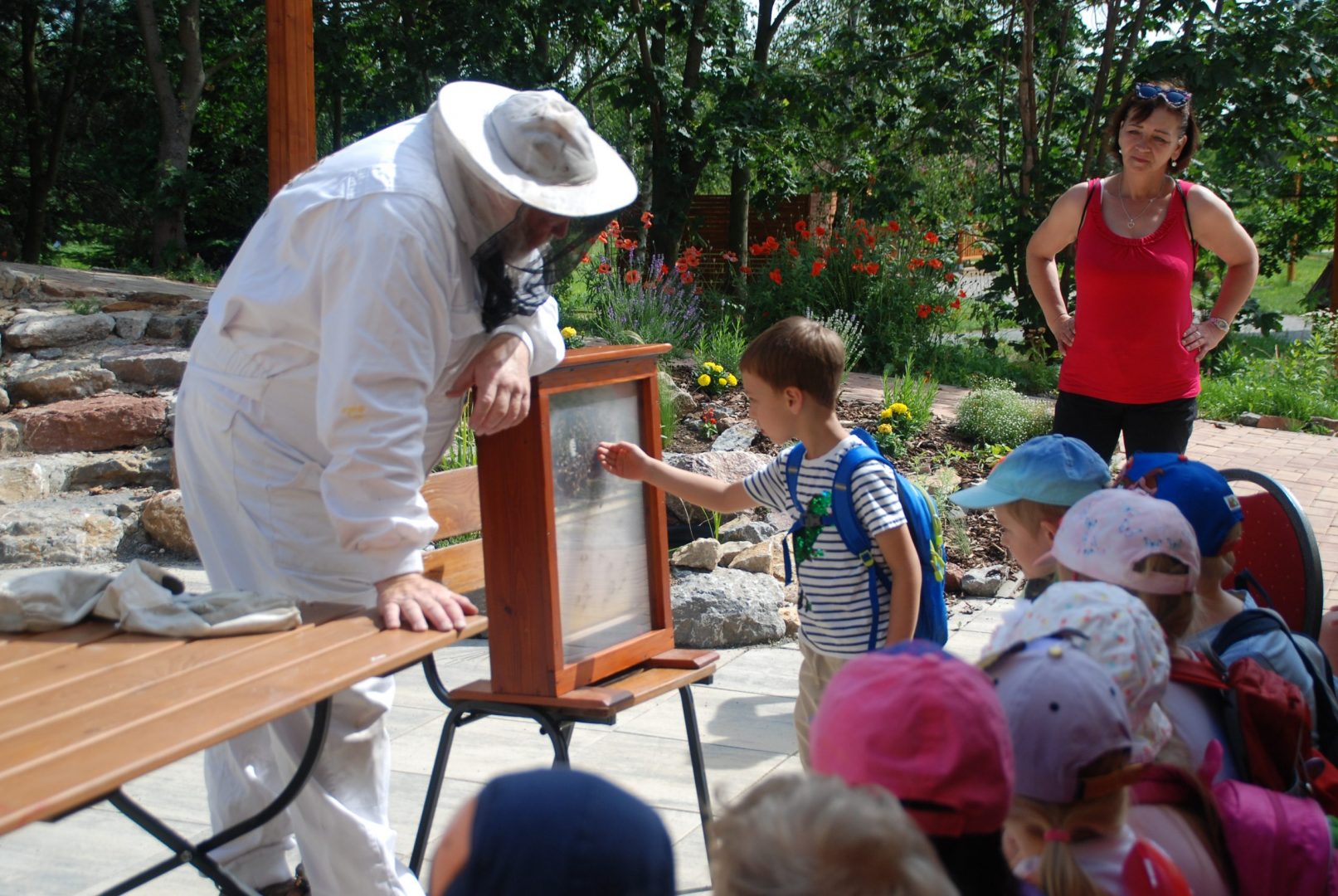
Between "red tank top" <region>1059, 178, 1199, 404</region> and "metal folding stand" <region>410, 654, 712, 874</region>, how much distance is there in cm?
171

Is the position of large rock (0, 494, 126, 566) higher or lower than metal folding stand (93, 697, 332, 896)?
lower

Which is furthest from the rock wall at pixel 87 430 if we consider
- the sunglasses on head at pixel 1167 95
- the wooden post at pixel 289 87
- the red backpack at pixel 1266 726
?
the red backpack at pixel 1266 726

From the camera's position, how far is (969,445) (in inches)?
280

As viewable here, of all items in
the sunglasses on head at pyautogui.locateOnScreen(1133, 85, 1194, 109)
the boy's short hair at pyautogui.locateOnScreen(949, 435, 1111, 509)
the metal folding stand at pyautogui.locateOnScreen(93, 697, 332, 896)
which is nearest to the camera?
the metal folding stand at pyautogui.locateOnScreen(93, 697, 332, 896)

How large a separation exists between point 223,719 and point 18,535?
438cm

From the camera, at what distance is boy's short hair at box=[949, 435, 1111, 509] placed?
2.38 metres

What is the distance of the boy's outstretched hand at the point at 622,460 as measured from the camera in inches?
103

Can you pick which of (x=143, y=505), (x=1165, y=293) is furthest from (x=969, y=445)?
(x=143, y=505)

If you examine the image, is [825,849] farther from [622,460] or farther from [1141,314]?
[1141,314]

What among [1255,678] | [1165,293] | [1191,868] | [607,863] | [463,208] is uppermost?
Answer: [463,208]

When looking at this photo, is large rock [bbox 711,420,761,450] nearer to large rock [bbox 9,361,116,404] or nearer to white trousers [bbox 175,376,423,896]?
large rock [bbox 9,361,116,404]

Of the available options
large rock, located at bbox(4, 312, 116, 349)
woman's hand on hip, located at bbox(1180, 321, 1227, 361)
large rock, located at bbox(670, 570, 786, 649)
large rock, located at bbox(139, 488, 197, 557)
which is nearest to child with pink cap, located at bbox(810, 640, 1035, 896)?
woman's hand on hip, located at bbox(1180, 321, 1227, 361)

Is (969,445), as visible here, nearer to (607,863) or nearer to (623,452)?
(623,452)

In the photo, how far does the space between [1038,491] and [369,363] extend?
50.7 inches
